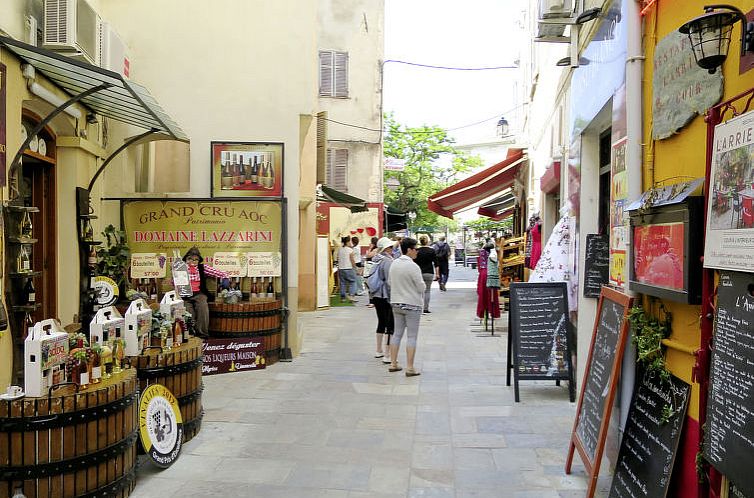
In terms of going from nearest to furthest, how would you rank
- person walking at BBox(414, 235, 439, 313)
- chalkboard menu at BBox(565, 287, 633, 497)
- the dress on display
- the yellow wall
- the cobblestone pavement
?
the yellow wall → chalkboard menu at BBox(565, 287, 633, 497) → the cobblestone pavement → the dress on display → person walking at BBox(414, 235, 439, 313)

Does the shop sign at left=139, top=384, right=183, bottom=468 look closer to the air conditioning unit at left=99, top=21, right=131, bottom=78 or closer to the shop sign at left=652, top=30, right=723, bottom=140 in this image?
the shop sign at left=652, top=30, right=723, bottom=140

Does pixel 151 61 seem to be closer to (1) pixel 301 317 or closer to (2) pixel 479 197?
(1) pixel 301 317

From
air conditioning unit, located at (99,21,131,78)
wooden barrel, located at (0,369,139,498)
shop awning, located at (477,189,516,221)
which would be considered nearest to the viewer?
wooden barrel, located at (0,369,139,498)

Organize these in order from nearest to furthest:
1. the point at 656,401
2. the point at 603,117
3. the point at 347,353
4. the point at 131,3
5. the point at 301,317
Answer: the point at 656,401, the point at 603,117, the point at 131,3, the point at 347,353, the point at 301,317

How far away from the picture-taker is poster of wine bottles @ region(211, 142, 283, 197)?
366 inches

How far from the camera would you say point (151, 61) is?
9.34 metres

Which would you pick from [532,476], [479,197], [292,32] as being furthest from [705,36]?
[479,197]

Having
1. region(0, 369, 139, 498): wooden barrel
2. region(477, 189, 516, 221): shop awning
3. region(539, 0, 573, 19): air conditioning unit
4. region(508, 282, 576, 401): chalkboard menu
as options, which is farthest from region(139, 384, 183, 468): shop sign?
region(477, 189, 516, 221): shop awning

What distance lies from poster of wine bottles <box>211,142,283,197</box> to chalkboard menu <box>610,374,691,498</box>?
6394 mm

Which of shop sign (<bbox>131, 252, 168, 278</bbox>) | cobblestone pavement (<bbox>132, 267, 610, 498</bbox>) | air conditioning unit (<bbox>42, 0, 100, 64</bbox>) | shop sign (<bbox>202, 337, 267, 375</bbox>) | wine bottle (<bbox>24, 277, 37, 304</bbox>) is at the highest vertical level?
air conditioning unit (<bbox>42, 0, 100, 64</bbox>)

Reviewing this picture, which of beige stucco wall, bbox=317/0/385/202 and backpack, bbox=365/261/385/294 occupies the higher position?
beige stucco wall, bbox=317/0/385/202

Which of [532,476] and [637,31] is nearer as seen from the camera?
[637,31]

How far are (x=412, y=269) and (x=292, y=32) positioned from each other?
391 centimetres

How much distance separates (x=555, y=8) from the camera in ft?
21.9
